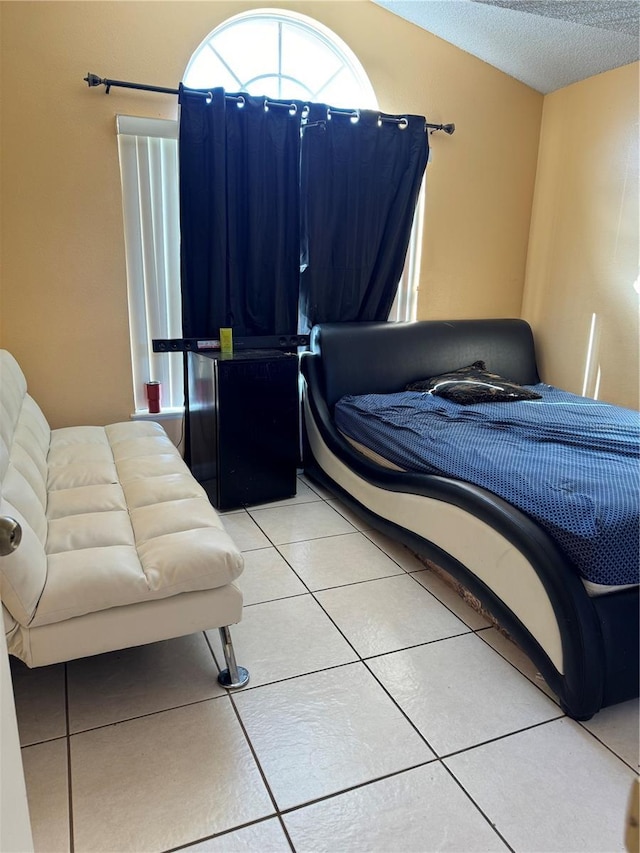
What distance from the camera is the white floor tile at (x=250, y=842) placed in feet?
4.11

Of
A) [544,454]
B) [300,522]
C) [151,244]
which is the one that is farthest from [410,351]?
[151,244]

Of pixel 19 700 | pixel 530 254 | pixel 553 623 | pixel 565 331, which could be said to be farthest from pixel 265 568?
pixel 530 254

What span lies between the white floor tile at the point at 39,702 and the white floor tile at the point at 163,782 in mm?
91

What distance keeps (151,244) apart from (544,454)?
2.30 metres

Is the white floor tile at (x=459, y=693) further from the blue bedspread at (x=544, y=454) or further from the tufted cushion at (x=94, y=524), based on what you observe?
the tufted cushion at (x=94, y=524)

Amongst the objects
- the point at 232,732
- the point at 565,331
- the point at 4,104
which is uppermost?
the point at 4,104

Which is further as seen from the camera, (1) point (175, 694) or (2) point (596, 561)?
(1) point (175, 694)

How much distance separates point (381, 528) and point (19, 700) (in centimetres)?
156

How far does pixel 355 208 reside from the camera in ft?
11.0

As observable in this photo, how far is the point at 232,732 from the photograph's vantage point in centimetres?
157

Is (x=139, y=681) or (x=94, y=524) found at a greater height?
(x=94, y=524)

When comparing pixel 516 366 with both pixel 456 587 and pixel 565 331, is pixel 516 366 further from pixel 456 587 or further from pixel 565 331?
pixel 456 587

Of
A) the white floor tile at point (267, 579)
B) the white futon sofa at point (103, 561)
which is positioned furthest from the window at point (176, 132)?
the white floor tile at point (267, 579)

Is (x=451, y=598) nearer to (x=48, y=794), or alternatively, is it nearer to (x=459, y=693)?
(x=459, y=693)
